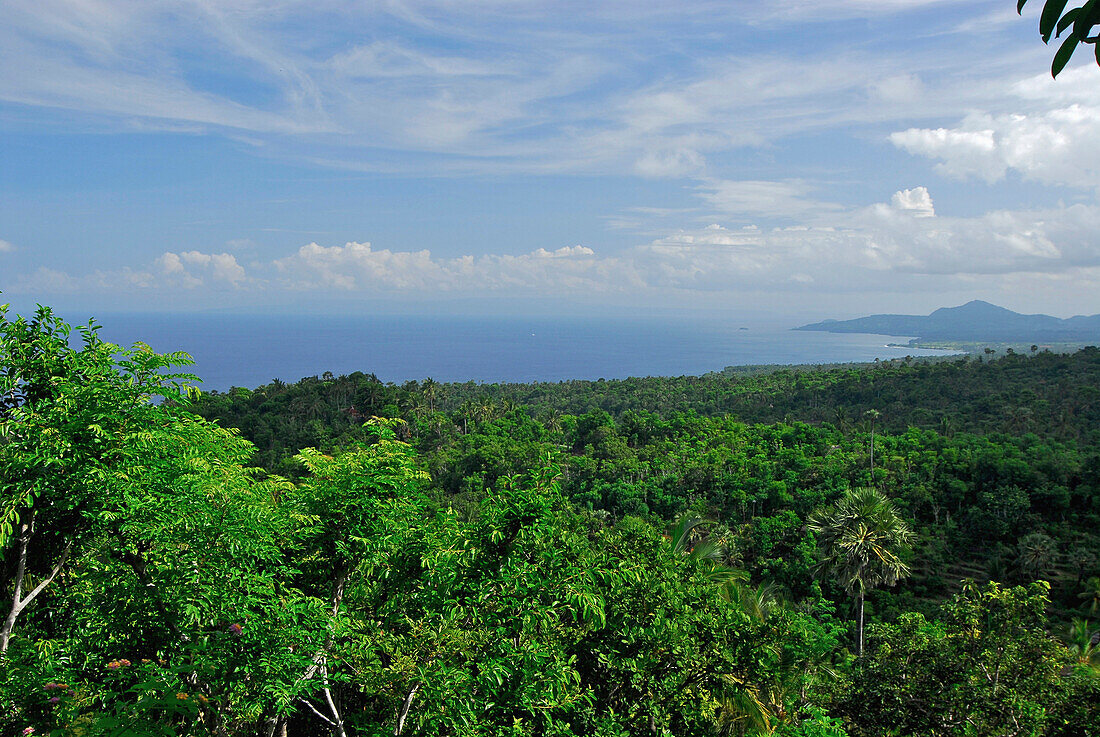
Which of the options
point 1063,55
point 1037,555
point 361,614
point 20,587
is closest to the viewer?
point 1063,55

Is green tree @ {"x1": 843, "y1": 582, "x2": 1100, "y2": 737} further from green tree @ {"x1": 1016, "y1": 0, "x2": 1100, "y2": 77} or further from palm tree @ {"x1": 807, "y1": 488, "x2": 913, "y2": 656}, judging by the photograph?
palm tree @ {"x1": 807, "y1": 488, "x2": 913, "y2": 656}

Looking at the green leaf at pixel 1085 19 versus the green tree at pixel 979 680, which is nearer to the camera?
the green leaf at pixel 1085 19

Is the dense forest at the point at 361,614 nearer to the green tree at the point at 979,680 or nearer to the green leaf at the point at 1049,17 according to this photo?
the green tree at the point at 979,680

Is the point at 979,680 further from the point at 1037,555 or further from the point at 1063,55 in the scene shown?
the point at 1037,555

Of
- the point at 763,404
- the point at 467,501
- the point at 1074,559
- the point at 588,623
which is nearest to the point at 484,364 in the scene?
the point at 763,404

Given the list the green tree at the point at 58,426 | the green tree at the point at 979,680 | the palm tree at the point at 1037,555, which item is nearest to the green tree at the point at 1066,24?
the green tree at the point at 58,426

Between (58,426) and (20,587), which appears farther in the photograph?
(20,587)

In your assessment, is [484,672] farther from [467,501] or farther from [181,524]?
[467,501]

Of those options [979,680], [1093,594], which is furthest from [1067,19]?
[1093,594]

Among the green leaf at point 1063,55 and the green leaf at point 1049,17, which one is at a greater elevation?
the green leaf at point 1049,17

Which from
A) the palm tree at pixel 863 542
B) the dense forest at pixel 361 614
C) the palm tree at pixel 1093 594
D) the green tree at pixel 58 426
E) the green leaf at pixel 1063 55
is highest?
the green leaf at pixel 1063 55
